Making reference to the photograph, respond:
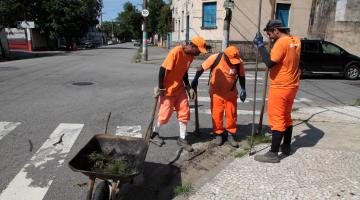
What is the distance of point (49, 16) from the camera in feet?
139

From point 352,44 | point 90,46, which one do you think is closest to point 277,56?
point 352,44

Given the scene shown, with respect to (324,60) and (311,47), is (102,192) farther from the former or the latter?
(324,60)

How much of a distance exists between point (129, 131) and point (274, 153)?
2.79 m

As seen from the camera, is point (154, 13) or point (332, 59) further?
point (154, 13)

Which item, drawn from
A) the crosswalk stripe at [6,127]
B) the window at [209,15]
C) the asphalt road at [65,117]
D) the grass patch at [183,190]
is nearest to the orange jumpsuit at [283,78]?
the grass patch at [183,190]

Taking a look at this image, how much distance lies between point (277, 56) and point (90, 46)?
183ft

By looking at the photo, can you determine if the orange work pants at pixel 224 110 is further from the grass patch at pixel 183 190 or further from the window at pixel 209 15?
the window at pixel 209 15

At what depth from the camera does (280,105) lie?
4762 mm

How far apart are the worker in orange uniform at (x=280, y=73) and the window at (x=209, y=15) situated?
20.4 m

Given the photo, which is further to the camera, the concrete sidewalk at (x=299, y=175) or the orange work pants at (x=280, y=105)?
the orange work pants at (x=280, y=105)

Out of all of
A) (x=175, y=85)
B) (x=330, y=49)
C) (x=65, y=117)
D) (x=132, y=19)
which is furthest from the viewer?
(x=132, y=19)

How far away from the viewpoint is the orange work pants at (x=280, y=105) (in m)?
4.74

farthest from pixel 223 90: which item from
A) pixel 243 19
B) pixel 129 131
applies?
pixel 243 19

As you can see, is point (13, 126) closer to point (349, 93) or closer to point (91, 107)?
point (91, 107)
